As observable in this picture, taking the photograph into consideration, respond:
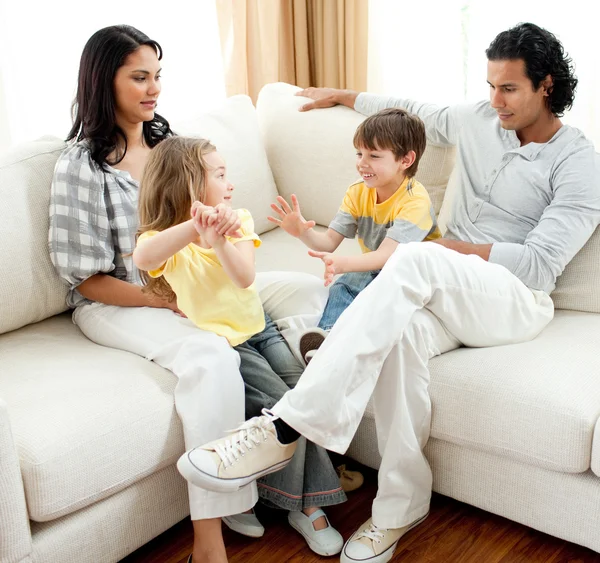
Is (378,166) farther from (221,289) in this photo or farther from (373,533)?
(373,533)

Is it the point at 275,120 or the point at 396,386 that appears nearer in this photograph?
the point at 396,386

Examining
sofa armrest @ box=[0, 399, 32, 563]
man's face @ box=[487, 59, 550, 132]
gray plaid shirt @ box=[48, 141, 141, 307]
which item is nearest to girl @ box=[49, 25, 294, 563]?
gray plaid shirt @ box=[48, 141, 141, 307]

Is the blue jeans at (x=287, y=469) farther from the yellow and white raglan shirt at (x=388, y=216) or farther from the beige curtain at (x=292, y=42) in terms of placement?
the beige curtain at (x=292, y=42)

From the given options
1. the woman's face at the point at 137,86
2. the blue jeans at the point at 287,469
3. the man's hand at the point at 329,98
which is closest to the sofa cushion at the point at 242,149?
the man's hand at the point at 329,98

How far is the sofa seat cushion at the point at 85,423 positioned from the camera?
5.08 feet

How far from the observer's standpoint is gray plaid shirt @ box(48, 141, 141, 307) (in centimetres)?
203

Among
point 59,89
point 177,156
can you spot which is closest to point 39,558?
point 177,156

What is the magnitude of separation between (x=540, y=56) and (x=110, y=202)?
1134 millimetres

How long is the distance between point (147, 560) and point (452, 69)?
235 centimetres

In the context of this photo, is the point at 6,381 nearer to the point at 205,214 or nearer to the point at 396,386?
the point at 205,214

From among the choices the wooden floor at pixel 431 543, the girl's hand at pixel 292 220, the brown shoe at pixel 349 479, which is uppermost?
the girl's hand at pixel 292 220

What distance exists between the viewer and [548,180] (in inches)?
79.4

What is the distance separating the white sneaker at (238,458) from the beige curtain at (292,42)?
7.08ft

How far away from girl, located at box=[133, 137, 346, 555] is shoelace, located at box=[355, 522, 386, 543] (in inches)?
2.9
